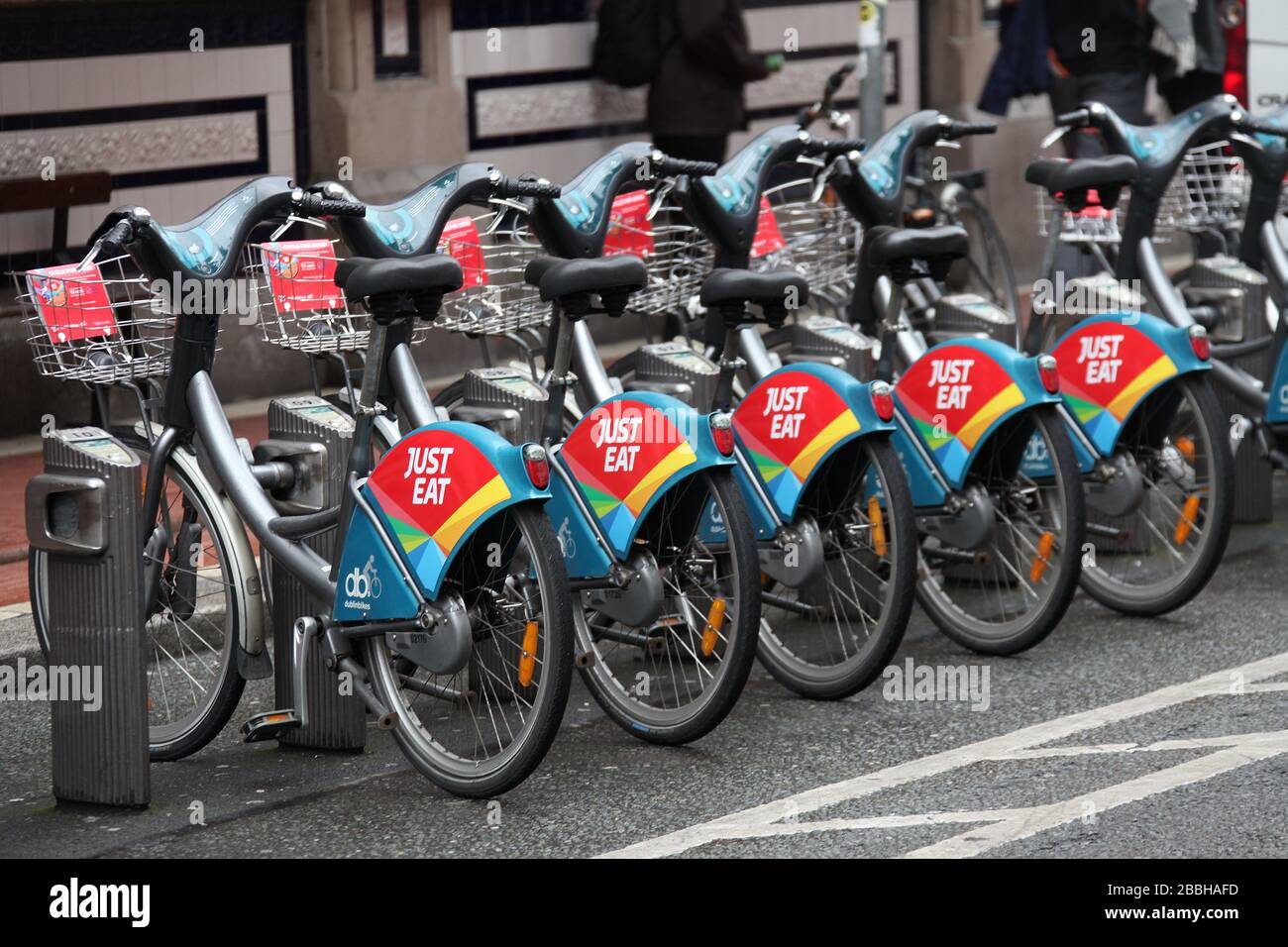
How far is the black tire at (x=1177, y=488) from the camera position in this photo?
7.04m

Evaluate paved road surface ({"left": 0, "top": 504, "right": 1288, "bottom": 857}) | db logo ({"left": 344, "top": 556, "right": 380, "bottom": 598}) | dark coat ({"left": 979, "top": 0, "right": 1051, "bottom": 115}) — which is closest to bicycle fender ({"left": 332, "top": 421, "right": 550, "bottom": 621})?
db logo ({"left": 344, "top": 556, "right": 380, "bottom": 598})

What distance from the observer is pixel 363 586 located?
553cm

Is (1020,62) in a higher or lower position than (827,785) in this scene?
higher

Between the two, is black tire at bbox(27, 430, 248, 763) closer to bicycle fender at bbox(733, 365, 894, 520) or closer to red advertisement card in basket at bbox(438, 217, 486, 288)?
red advertisement card in basket at bbox(438, 217, 486, 288)

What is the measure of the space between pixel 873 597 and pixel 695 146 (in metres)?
5.26

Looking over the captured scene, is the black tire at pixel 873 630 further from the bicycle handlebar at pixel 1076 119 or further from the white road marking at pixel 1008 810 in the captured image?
the bicycle handlebar at pixel 1076 119

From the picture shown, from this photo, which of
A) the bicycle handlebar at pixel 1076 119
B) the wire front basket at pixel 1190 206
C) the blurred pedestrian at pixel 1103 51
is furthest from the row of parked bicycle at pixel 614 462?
the blurred pedestrian at pixel 1103 51

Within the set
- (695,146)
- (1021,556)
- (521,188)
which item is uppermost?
(695,146)

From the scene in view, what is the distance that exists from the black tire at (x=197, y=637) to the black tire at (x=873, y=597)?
1449 mm

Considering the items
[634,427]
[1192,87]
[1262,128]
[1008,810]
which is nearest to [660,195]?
[634,427]

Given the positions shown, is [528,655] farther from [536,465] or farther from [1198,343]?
[1198,343]

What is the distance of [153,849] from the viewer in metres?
5.27
